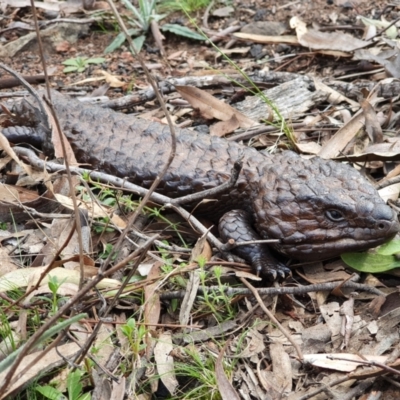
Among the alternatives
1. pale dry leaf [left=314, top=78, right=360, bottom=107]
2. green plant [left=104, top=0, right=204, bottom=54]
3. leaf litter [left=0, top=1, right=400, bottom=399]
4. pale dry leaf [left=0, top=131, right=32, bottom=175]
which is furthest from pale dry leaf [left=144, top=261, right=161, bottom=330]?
green plant [left=104, top=0, right=204, bottom=54]

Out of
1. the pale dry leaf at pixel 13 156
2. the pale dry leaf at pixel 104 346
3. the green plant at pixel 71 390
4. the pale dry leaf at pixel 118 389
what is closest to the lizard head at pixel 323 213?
the pale dry leaf at pixel 104 346

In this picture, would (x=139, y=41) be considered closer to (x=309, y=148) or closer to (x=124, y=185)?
(x=309, y=148)

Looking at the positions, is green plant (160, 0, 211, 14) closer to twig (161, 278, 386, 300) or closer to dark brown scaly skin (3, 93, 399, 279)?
dark brown scaly skin (3, 93, 399, 279)

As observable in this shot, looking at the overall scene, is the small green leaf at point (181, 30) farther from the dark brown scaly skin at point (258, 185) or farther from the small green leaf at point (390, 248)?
the small green leaf at point (390, 248)

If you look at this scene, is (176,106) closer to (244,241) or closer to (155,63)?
(155,63)

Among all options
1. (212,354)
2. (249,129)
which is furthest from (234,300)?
(249,129)
